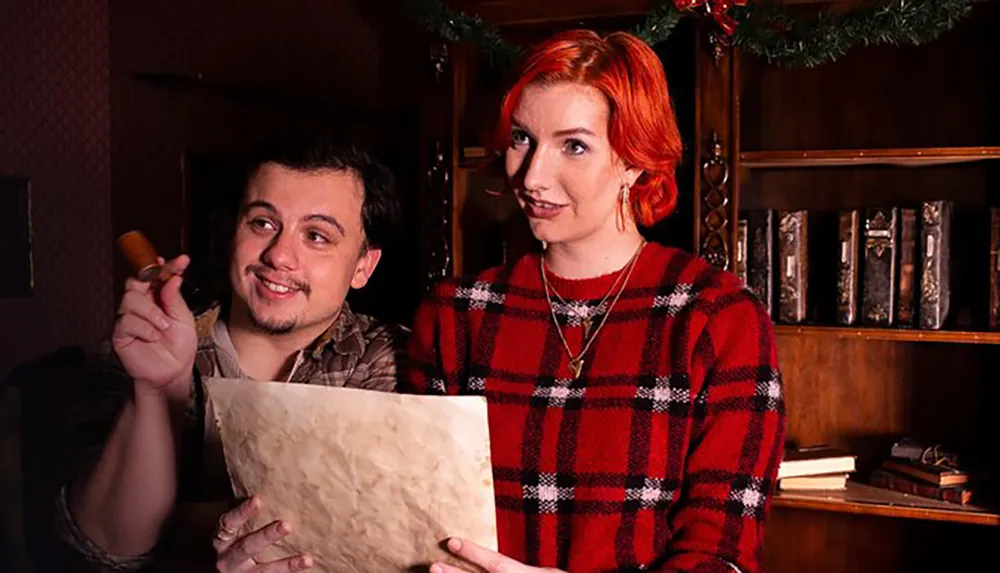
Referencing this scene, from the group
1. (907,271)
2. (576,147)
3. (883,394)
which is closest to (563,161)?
(576,147)

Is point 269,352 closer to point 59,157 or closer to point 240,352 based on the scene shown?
point 240,352

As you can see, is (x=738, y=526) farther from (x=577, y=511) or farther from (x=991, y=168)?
(x=991, y=168)

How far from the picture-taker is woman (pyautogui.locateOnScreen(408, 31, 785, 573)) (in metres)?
0.93

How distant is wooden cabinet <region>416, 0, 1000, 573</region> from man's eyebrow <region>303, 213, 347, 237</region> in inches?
24.8

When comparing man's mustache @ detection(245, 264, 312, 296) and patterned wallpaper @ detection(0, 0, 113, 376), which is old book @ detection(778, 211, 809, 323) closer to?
man's mustache @ detection(245, 264, 312, 296)

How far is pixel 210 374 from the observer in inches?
46.2

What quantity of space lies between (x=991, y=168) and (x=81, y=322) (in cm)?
143

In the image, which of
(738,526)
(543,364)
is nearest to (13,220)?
(543,364)

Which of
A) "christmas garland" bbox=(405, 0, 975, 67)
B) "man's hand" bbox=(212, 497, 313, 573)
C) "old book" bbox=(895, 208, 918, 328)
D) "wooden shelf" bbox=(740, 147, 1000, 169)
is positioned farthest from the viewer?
"old book" bbox=(895, 208, 918, 328)

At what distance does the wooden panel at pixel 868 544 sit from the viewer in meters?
1.86

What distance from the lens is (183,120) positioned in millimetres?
1400

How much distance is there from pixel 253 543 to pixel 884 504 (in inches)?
43.4

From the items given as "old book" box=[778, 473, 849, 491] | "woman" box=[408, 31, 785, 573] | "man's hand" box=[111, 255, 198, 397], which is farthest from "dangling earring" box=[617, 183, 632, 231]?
"old book" box=[778, 473, 849, 491]

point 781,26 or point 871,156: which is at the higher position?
point 781,26
